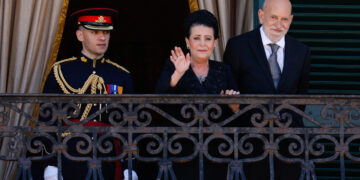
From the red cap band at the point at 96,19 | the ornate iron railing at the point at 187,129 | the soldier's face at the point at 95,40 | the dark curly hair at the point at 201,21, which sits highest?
the red cap band at the point at 96,19

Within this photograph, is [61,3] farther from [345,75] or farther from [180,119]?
[345,75]

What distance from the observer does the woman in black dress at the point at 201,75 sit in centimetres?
511

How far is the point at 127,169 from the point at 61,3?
1.76 m

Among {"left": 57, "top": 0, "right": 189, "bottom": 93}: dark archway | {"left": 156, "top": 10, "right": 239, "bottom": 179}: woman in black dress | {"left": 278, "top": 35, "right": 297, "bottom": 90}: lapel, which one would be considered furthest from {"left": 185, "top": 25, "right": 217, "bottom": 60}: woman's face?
Answer: {"left": 57, "top": 0, "right": 189, "bottom": 93}: dark archway

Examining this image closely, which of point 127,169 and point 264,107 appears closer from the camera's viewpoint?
point 264,107

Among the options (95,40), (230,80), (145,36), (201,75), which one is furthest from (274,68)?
(145,36)

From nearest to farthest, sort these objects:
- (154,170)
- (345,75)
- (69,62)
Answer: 1. (69,62)
2. (345,75)
3. (154,170)

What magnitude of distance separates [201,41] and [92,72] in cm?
95

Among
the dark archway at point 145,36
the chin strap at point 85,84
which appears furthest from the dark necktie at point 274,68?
the dark archway at point 145,36

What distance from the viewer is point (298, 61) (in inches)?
207

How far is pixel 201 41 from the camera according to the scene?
5145 millimetres

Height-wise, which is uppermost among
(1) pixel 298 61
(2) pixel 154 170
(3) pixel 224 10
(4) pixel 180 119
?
(3) pixel 224 10

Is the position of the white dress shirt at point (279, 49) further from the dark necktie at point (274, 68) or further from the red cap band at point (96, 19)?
the red cap band at point (96, 19)

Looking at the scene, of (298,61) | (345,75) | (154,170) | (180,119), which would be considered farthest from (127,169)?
(154,170)
